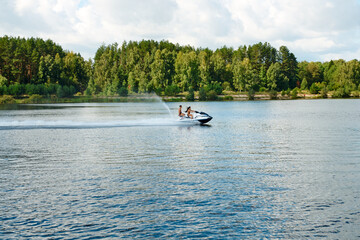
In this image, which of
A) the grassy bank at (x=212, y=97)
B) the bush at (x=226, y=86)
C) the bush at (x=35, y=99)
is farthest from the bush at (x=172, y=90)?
the bush at (x=35, y=99)

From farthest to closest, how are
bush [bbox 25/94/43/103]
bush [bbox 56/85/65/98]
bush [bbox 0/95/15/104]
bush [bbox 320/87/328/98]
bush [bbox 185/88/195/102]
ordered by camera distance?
bush [bbox 320/87/328/98] → bush [bbox 185/88/195/102] → bush [bbox 56/85/65/98] → bush [bbox 25/94/43/103] → bush [bbox 0/95/15/104]

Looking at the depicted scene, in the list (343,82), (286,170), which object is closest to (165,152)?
(286,170)

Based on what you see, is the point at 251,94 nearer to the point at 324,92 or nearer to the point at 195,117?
the point at 324,92

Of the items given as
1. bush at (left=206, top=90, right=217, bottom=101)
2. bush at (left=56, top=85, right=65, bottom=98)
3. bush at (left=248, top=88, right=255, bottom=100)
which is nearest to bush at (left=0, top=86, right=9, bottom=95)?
bush at (left=56, top=85, right=65, bottom=98)

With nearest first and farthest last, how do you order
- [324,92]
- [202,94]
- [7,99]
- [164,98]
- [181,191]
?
[181,191] < [7,99] < [202,94] < [164,98] < [324,92]

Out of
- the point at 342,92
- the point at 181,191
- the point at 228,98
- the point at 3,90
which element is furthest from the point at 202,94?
the point at 181,191

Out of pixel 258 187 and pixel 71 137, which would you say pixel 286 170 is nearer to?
pixel 258 187

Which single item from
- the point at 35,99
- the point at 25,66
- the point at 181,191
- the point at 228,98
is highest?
the point at 25,66

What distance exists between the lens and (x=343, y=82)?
635ft

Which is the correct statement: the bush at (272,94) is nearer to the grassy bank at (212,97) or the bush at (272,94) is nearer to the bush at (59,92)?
the grassy bank at (212,97)

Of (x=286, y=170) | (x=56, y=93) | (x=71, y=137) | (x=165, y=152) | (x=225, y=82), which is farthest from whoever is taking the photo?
(x=225, y=82)

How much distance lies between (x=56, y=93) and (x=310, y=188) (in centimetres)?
17781

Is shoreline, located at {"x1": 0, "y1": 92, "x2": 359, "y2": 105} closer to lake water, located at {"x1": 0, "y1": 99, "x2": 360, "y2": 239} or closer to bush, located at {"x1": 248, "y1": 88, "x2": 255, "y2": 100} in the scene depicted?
bush, located at {"x1": 248, "y1": 88, "x2": 255, "y2": 100}

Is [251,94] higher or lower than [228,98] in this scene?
higher
